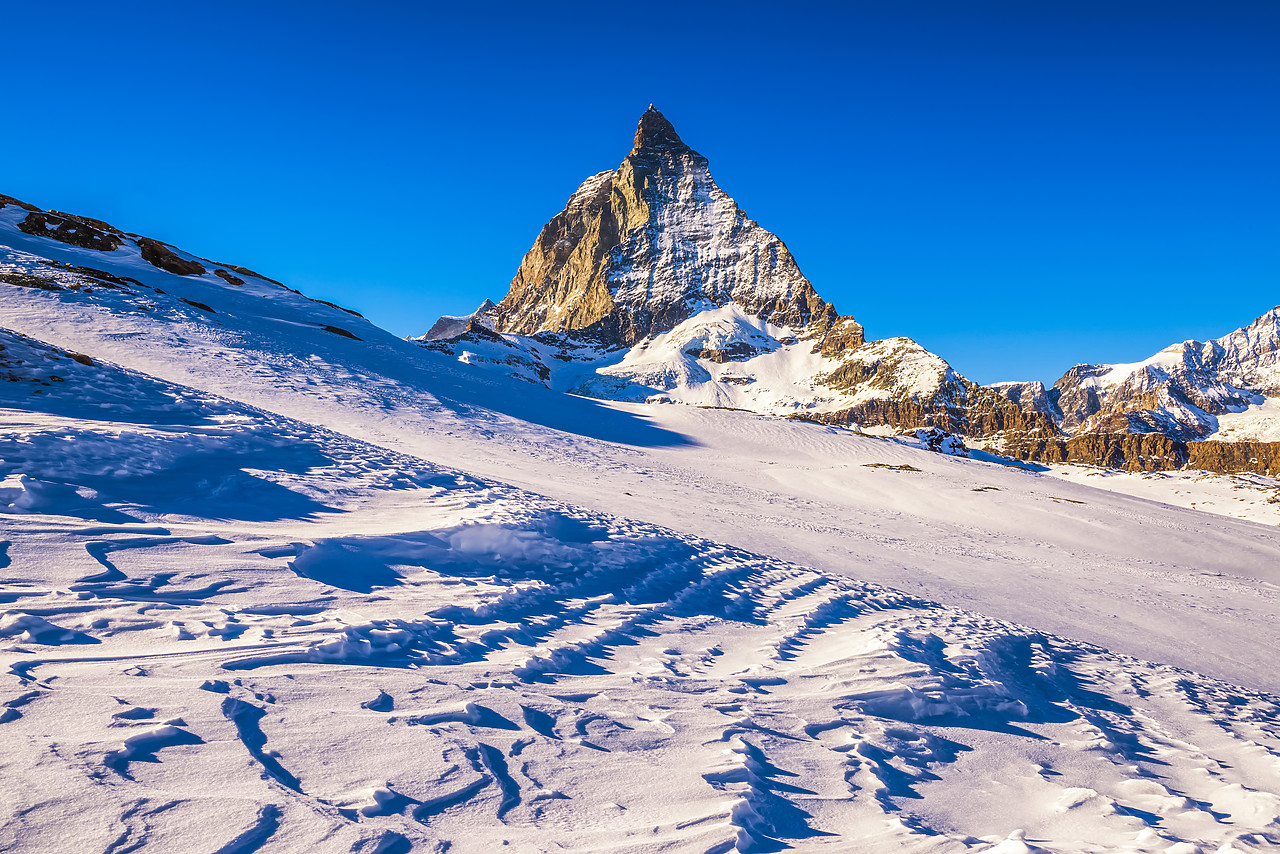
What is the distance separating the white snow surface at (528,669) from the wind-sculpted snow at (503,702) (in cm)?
2

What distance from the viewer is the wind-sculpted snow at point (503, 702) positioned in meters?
2.87

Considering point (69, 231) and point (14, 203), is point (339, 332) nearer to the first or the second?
point (69, 231)

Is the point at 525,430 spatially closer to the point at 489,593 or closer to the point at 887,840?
the point at 489,593

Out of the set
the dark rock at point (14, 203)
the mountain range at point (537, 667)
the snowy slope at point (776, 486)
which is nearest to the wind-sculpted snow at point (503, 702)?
the mountain range at point (537, 667)

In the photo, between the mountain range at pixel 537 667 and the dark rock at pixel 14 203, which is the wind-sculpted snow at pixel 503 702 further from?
the dark rock at pixel 14 203

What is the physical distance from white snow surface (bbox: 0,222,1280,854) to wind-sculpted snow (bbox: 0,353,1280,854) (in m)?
0.02

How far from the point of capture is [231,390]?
17.5 metres

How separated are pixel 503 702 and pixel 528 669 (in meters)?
0.59

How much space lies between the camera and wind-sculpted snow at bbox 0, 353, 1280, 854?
287 centimetres

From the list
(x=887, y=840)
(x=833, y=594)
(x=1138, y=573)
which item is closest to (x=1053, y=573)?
(x=1138, y=573)

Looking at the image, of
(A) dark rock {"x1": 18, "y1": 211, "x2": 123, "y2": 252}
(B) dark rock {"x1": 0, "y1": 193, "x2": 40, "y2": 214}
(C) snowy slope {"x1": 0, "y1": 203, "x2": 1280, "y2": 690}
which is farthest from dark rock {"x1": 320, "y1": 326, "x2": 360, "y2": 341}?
(B) dark rock {"x1": 0, "y1": 193, "x2": 40, "y2": 214}

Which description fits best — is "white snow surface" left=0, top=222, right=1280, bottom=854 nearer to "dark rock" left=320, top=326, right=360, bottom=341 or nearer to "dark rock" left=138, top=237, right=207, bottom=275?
"dark rock" left=320, top=326, right=360, bottom=341

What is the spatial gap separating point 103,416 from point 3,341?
267cm

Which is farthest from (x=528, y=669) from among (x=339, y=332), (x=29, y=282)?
(x=339, y=332)
